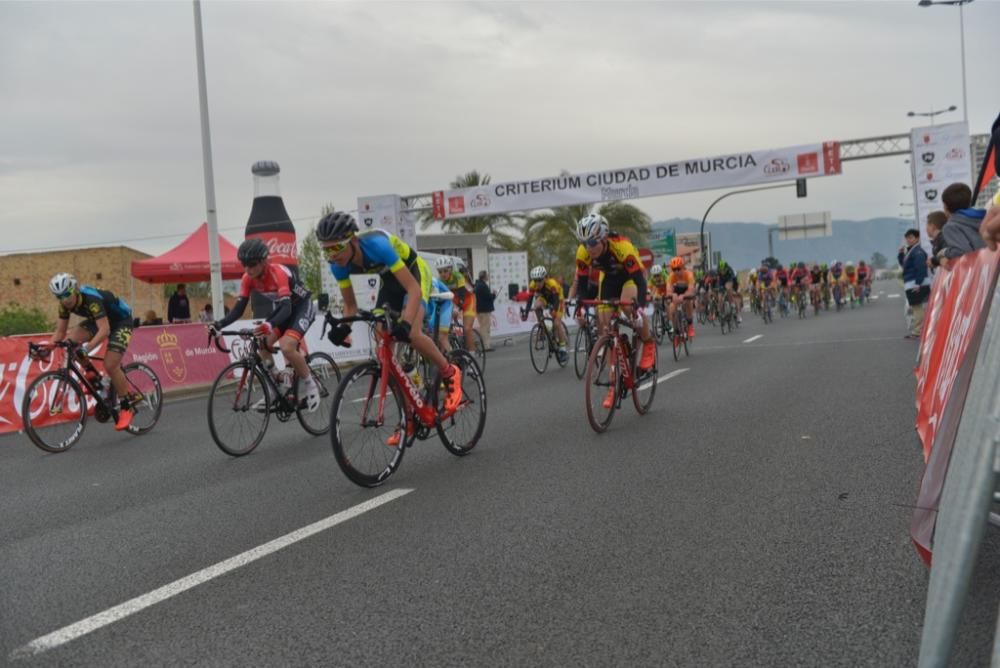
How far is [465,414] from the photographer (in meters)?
6.86

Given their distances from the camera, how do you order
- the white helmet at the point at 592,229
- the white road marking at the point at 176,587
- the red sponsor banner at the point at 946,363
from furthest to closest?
1. the white helmet at the point at 592,229
2. the white road marking at the point at 176,587
3. the red sponsor banner at the point at 946,363

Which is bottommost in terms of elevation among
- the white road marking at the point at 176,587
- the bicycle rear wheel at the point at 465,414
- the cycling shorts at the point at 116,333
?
the white road marking at the point at 176,587

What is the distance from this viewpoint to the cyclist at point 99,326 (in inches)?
351

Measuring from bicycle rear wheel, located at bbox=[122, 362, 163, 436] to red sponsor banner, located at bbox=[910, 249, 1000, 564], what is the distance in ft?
27.0

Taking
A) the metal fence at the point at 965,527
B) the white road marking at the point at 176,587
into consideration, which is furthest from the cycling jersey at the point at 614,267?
the metal fence at the point at 965,527

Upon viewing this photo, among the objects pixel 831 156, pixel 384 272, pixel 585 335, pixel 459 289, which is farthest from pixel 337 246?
pixel 831 156

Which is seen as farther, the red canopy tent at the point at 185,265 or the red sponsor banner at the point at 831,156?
the red sponsor banner at the point at 831,156

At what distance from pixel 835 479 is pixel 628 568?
2.13 meters

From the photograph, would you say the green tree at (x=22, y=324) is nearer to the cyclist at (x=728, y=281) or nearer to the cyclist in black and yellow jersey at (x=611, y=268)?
the cyclist at (x=728, y=281)

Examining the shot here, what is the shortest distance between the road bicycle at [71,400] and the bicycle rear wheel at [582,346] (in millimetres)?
5381

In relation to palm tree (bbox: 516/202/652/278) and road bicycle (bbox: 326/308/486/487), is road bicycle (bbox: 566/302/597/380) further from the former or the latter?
palm tree (bbox: 516/202/652/278)

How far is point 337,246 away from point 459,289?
7.91 meters

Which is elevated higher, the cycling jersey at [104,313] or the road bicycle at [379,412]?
the cycling jersey at [104,313]

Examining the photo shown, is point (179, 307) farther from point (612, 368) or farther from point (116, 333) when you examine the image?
point (612, 368)
